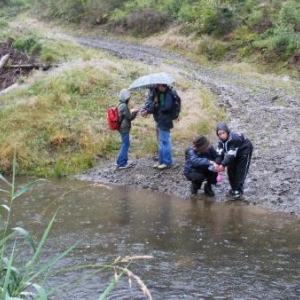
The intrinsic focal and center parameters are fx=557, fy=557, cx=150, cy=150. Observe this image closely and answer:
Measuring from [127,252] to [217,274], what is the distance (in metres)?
1.22

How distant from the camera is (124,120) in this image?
1055 cm

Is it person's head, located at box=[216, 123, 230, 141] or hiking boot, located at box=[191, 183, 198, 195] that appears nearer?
person's head, located at box=[216, 123, 230, 141]

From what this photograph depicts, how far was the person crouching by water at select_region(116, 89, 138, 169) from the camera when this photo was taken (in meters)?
10.4

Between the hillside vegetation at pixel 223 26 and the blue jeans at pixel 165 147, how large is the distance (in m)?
10.6

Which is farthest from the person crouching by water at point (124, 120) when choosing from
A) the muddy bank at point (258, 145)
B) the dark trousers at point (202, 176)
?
the dark trousers at point (202, 176)

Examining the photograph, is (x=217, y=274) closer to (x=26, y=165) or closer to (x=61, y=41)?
(x=26, y=165)

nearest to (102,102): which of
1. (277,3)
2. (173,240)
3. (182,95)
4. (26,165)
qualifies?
(182,95)

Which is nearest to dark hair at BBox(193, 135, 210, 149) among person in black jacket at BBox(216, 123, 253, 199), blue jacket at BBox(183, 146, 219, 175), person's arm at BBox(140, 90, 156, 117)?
blue jacket at BBox(183, 146, 219, 175)

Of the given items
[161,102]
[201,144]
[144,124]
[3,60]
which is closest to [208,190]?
[201,144]

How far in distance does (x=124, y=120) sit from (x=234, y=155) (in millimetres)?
2954

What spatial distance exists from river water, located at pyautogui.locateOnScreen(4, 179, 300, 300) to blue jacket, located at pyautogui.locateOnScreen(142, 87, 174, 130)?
1.34 metres

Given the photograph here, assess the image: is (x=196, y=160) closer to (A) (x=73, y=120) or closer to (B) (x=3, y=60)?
(A) (x=73, y=120)

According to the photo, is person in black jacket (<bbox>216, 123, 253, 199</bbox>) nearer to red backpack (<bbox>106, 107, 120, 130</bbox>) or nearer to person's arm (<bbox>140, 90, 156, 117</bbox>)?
person's arm (<bbox>140, 90, 156, 117</bbox>)

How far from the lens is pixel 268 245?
6.64 metres
